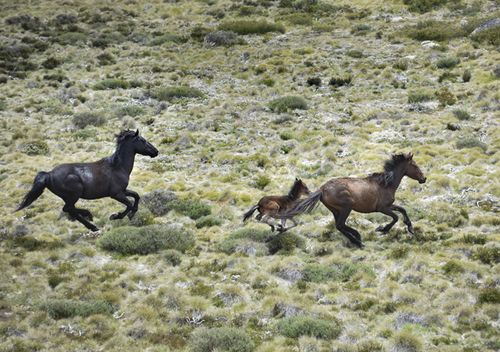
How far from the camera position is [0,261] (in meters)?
14.4

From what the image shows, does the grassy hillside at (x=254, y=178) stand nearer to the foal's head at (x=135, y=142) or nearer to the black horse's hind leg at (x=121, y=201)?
the black horse's hind leg at (x=121, y=201)

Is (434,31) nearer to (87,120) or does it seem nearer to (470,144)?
(470,144)

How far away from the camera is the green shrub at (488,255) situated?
13781 mm

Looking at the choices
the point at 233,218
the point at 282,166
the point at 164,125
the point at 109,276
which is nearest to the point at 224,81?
the point at 164,125

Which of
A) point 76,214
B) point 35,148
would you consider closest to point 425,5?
point 35,148

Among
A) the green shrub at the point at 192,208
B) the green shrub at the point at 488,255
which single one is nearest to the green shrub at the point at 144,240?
the green shrub at the point at 192,208

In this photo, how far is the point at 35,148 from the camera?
25531 millimetres

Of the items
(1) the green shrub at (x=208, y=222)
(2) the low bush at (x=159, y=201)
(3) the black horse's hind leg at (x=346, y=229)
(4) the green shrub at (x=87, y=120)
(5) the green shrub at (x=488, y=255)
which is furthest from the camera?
(4) the green shrub at (x=87, y=120)

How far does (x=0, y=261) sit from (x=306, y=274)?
8140mm

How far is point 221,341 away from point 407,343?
3.69 metres

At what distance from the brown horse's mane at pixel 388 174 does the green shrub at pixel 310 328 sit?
5.48m

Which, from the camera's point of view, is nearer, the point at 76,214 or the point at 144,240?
the point at 144,240

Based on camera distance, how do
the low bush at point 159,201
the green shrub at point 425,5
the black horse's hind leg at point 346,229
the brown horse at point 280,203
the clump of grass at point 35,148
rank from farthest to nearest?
1. the green shrub at point 425,5
2. the clump of grass at point 35,148
3. the low bush at point 159,201
4. the brown horse at point 280,203
5. the black horse's hind leg at point 346,229

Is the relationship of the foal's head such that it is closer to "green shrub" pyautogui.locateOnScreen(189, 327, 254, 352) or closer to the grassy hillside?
the grassy hillside
